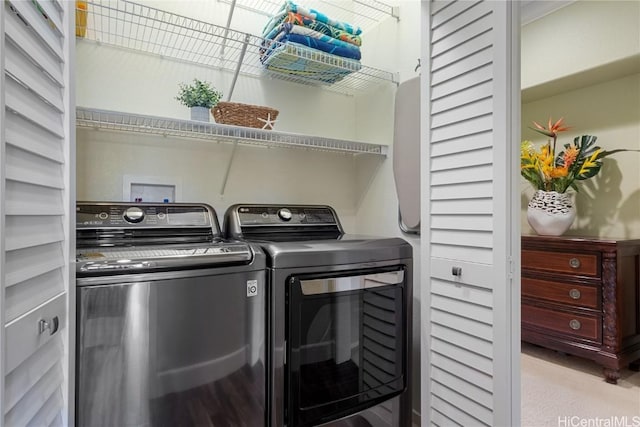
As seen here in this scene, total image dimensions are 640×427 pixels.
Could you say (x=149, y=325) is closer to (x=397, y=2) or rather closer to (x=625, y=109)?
(x=397, y=2)

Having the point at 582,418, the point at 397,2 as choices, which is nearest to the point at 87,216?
the point at 397,2

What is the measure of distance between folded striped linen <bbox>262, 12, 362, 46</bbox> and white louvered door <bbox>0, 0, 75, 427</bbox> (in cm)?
101

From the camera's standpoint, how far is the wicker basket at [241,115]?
1606 millimetres

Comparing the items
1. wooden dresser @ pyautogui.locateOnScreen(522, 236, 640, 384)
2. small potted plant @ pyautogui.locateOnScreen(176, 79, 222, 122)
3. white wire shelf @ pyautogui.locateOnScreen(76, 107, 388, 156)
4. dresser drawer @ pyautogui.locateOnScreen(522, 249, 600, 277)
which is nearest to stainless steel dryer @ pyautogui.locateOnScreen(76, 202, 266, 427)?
white wire shelf @ pyautogui.locateOnScreen(76, 107, 388, 156)

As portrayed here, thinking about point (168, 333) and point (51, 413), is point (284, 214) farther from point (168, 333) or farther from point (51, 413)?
point (51, 413)

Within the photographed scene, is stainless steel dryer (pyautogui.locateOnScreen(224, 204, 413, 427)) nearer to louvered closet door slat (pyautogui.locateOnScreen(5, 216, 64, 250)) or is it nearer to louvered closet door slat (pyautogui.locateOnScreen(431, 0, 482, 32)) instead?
louvered closet door slat (pyautogui.locateOnScreen(5, 216, 64, 250))

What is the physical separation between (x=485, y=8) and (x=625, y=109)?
1079 millimetres

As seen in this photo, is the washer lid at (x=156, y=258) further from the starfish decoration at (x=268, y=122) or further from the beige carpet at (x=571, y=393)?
the beige carpet at (x=571, y=393)

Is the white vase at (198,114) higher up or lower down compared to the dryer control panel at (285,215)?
higher up

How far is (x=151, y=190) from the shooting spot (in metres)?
1.71

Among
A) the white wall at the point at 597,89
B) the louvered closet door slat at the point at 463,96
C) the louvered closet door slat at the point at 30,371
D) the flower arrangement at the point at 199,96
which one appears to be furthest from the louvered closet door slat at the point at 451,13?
the louvered closet door slat at the point at 30,371

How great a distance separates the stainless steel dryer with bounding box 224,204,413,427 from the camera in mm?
1242

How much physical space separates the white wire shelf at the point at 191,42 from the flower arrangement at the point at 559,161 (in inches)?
32.2

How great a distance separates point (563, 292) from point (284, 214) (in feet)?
5.97
